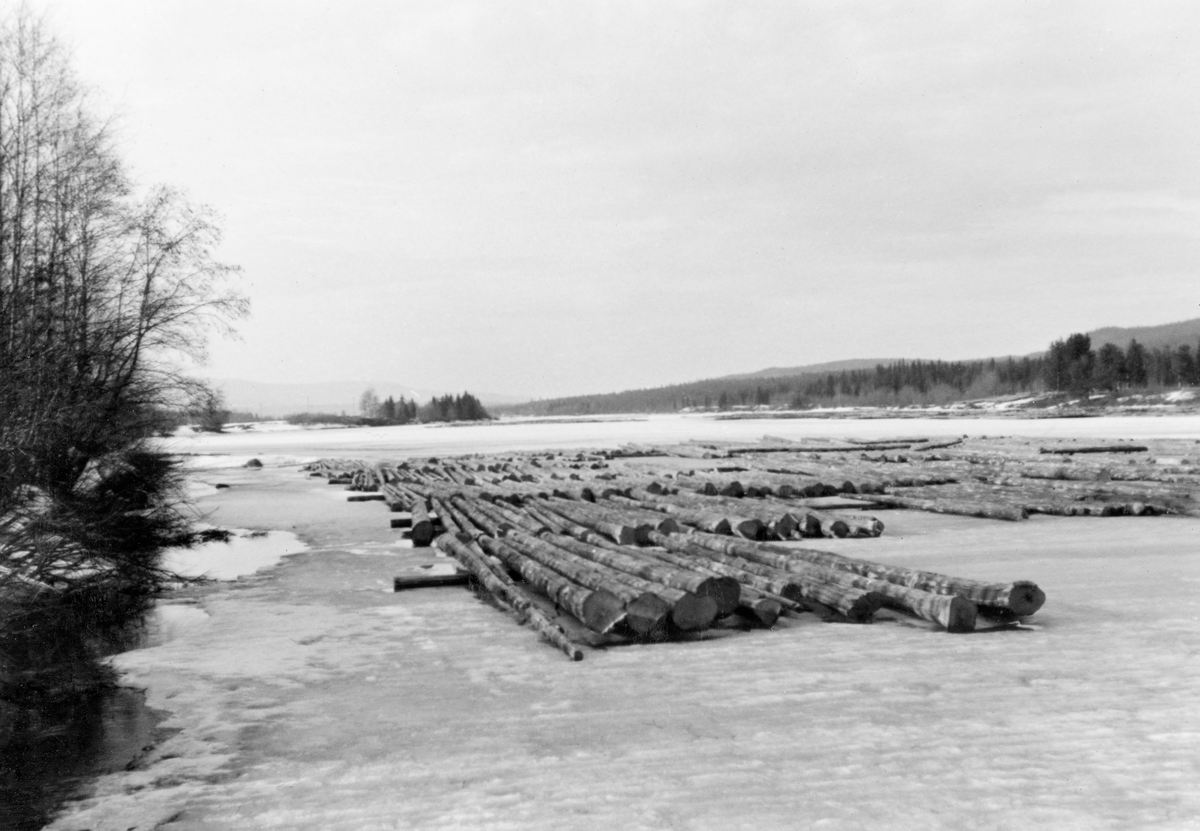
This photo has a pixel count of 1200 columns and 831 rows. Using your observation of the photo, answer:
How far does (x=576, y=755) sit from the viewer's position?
562 cm

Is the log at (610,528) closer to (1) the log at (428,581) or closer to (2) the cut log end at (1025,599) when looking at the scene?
(1) the log at (428,581)

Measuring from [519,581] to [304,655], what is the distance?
3.75m

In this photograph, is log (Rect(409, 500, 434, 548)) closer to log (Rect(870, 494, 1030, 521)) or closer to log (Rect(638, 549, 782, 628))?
log (Rect(638, 549, 782, 628))

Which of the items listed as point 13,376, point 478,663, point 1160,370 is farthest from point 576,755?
point 1160,370

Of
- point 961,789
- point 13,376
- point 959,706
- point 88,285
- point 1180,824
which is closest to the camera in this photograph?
point 1180,824

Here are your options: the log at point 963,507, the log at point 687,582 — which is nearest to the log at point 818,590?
the log at point 687,582

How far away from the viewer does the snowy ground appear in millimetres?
4832

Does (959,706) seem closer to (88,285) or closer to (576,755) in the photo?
(576,755)

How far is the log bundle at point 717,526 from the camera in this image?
8.80 m

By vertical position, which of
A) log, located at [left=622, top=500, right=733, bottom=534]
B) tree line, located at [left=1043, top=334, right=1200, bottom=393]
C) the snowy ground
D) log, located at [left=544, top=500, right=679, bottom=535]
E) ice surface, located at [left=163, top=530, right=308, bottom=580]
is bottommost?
the snowy ground

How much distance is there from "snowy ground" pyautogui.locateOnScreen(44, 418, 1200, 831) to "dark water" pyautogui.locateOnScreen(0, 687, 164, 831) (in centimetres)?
17


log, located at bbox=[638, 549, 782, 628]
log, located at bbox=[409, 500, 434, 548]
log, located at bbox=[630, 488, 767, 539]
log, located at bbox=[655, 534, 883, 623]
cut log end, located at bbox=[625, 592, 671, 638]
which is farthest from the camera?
log, located at bbox=[409, 500, 434, 548]

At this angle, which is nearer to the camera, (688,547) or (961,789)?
(961,789)

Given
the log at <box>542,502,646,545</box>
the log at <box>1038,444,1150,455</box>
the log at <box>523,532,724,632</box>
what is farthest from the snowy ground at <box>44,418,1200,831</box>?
the log at <box>1038,444,1150,455</box>
